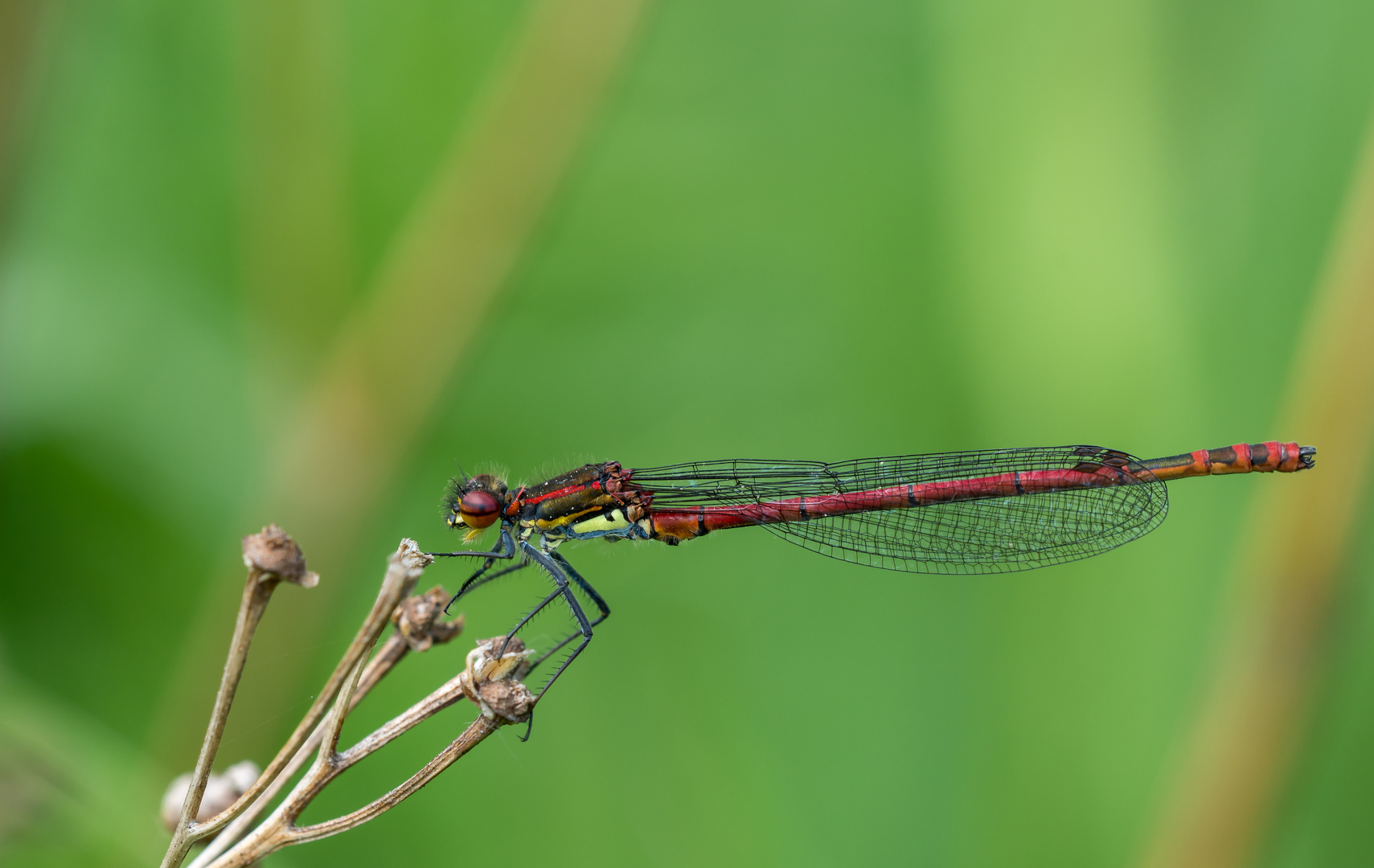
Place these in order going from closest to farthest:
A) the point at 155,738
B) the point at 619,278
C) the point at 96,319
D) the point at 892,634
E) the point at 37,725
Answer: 1. the point at 37,725
2. the point at 155,738
3. the point at 96,319
4. the point at 892,634
5. the point at 619,278

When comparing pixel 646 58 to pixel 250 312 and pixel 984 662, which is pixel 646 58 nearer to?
pixel 250 312

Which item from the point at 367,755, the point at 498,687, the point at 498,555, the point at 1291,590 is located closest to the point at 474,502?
the point at 498,555

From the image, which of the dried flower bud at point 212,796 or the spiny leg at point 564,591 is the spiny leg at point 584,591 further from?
the dried flower bud at point 212,796

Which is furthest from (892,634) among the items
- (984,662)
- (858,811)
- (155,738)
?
(155,738)

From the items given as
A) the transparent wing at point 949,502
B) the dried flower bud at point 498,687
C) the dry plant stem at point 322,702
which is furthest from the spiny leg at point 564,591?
the dry plant stem at point 322,702

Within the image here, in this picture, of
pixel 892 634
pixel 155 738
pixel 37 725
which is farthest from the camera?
pixel 892 634

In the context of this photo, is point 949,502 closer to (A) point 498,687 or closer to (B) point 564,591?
(B) point 564,591

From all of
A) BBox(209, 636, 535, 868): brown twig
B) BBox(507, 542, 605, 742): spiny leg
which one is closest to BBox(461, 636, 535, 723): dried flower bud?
BBox(209, 636, 535, 868): brown twig
